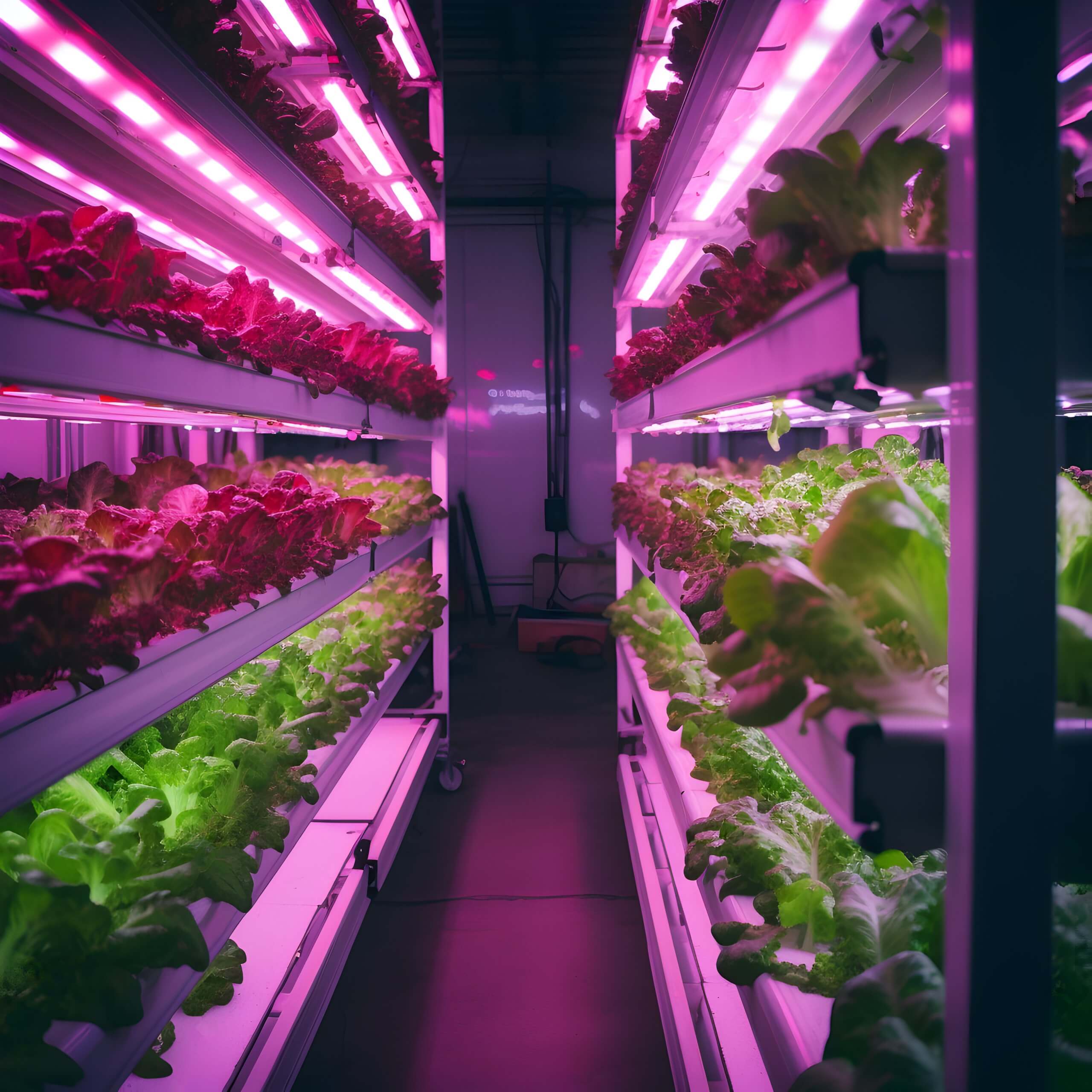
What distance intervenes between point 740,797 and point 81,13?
1741mm

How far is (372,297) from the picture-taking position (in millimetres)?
2990

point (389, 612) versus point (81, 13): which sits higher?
point (81, 13)

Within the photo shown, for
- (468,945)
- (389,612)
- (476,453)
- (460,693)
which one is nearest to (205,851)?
(468,945)

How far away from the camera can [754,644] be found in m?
0.83

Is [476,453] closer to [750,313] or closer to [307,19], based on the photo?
[307,19]

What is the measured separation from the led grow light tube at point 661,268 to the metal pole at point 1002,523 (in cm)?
187

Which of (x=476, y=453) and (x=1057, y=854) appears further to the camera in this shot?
(x=476, y=453)

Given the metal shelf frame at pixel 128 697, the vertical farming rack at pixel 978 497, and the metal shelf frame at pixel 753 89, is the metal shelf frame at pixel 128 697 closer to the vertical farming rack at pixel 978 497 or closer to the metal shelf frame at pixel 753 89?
the vertical farming rack at pixel 978 497

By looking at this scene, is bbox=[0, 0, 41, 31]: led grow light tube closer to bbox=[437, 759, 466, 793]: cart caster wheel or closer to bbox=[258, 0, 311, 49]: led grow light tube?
bbox=[258, 0, 311, 49]: led grow light tube

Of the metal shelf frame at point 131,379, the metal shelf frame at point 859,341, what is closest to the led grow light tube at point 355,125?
the metal shelf frame at point 131,379

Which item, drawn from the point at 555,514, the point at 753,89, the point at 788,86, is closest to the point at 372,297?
the point at 753,89

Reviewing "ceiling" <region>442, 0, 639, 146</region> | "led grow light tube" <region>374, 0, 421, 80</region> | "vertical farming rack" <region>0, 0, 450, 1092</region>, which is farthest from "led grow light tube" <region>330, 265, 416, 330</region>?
"ceiling" <region>442, 0, 639, 146</region>

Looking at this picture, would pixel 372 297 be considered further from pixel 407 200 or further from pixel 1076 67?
pixel 1076 67

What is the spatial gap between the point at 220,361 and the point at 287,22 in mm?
1087
